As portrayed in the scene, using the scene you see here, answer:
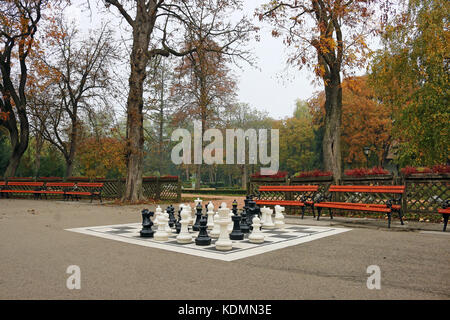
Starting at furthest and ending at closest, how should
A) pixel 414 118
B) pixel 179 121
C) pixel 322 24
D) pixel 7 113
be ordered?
pixel 179 121 < pixel 7 113 < pixel 414 118 < pixel 322 24

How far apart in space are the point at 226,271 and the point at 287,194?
8.29 m

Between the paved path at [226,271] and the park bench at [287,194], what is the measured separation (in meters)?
3.89

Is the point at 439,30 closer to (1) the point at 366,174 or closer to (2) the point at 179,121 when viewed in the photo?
(1) the point at 366,174

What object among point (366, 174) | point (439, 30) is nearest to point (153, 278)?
point (366, 174)

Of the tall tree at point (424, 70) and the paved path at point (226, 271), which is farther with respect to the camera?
the tall tree at point (424, 70)

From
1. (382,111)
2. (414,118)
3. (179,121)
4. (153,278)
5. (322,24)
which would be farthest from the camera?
(382,111)

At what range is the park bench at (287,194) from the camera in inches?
409

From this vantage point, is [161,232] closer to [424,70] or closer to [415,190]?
[415,190]

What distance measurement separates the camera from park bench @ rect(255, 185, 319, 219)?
10383 millimetres

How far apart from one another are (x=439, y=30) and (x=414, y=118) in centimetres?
410

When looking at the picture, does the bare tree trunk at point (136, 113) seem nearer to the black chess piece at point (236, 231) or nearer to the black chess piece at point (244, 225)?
the black chess piece at point (244, 225)

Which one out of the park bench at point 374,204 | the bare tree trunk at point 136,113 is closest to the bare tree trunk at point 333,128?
the park bench at point 374,204

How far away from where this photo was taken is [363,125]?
112ft

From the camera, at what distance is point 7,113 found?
21.3 m
